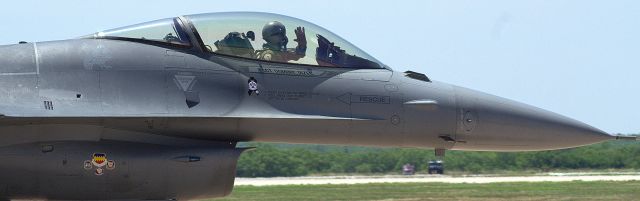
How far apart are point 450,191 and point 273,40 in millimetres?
16241

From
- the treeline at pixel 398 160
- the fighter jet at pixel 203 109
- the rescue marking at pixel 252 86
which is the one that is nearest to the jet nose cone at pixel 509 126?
the fighter jet at pixel 203 109

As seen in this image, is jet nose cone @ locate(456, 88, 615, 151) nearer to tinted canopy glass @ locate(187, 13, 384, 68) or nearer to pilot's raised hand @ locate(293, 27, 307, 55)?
tinted canopy glass @ locate(187, 13, 384, 68)

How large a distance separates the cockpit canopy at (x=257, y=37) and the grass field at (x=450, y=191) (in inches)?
450

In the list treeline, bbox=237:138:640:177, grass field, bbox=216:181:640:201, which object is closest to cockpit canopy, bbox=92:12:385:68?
grass field, bbox=216:181:640:201

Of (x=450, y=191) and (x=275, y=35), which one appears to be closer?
(x=275, y=35)

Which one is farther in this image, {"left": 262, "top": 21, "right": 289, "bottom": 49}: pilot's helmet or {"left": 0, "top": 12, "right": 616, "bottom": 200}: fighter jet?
{"left": 262, "top": 21, "right": 289, "bottom": 49}: pilot's helmet

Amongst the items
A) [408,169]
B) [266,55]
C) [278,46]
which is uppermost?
[278,46]

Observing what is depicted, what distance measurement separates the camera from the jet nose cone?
553 inches

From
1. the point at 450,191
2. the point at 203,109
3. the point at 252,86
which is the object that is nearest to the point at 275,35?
the point at 252,86

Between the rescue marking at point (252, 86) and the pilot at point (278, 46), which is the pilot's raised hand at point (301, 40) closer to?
the pilot at point (278, 46)

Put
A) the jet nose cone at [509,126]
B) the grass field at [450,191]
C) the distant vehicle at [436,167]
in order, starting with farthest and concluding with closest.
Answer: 1. the distant vehicle at [436,167]
2. the grass field at [450,191]
3. the jet nose cone at [509,126]

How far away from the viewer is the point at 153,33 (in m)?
13.6

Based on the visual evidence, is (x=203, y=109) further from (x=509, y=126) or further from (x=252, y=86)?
(x=509, y=126)

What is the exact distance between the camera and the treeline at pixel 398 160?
42.9 meters
